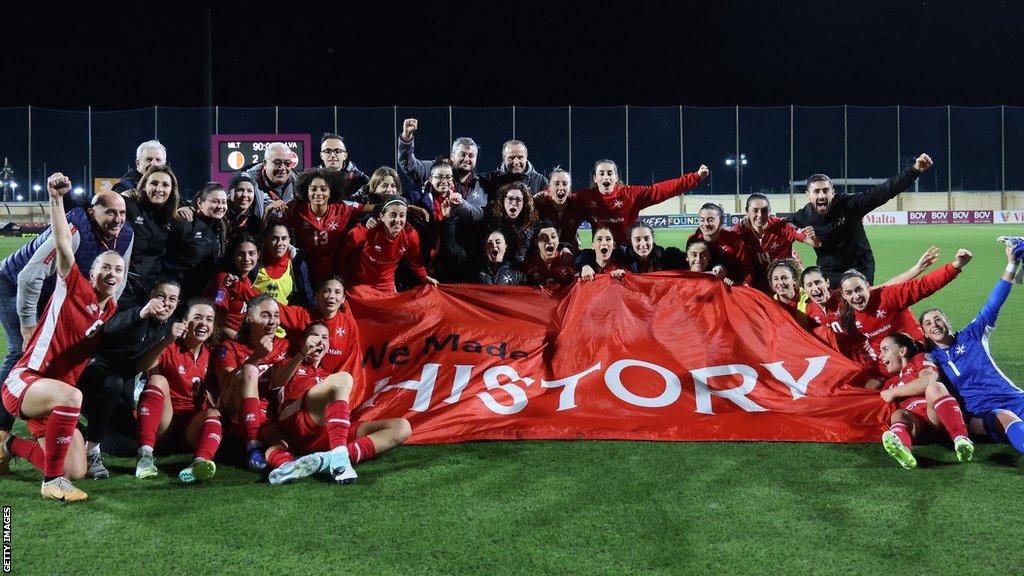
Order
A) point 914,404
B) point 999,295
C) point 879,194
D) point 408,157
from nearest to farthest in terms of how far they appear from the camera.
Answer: point 914,404, point 999,295, point 879,194, point 408,157

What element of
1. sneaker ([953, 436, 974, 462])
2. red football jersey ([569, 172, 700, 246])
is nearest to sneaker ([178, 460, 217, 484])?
red football jersey ([569, 172, 700, 246])

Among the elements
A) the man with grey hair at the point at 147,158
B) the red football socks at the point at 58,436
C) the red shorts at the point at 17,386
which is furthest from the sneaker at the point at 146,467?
the man with grey hair at the point at 147,158

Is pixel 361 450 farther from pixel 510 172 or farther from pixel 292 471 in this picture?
pixel 510 172

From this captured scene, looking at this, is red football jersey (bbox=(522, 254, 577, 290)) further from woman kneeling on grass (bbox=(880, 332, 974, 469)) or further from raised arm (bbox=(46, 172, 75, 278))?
raised arm (bbox=(46, 172, 75, 278))

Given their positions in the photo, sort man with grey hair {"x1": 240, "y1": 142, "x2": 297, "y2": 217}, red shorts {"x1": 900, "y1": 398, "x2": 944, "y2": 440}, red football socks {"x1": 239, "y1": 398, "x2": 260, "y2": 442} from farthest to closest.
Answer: man with grey hair {"x1": 240, "y1": 142, "x2": 297, "y2": 217}
red shorts {"x1": 900, "y1": 398, "x2": 944, "y2": 440}
red football socks {"x1": 239, "y1": 398, "x2": 260, "y2": 442}

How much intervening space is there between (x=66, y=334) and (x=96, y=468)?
28.4 inches

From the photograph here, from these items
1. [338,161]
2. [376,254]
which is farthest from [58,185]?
[338,161]

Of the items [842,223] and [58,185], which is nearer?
[58,185]

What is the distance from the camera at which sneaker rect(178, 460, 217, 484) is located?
13.5 ft

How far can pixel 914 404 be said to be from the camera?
4.80 m

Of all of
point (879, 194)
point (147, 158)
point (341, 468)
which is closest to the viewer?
point (341, 468)

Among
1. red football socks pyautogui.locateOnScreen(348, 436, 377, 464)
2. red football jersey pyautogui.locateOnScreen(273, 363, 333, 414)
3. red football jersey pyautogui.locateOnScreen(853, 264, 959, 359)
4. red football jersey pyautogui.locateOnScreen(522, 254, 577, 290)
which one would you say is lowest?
red football socks pyautogui.locateOnScreen(348, 436, 377, 464)

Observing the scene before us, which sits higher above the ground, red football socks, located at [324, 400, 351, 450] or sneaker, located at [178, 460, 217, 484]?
red football socks, located at [324, 400, 351, 450]

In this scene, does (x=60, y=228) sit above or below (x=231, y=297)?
above
